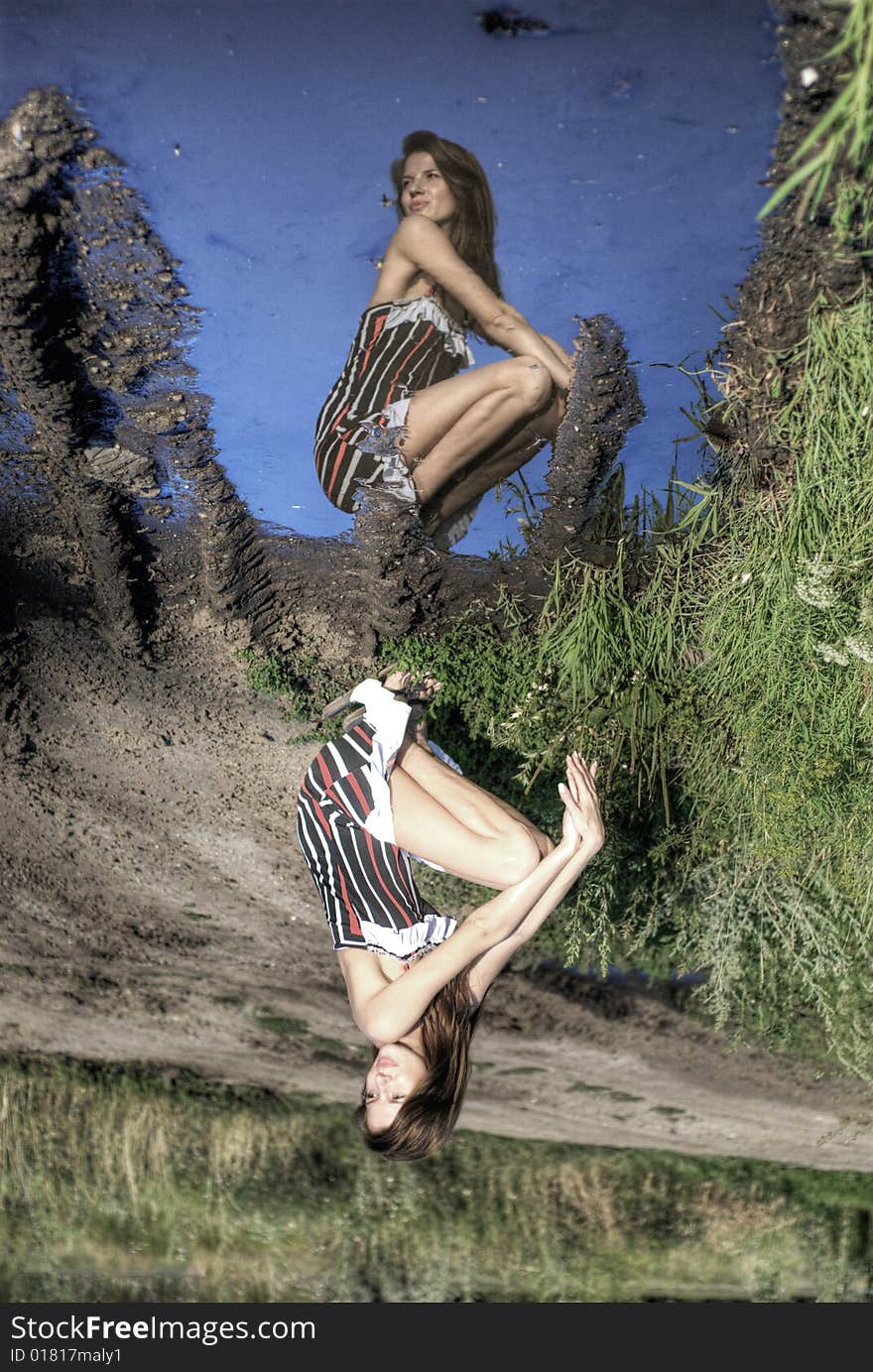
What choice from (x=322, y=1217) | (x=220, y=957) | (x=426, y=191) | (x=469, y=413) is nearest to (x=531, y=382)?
(x=469, y=413)

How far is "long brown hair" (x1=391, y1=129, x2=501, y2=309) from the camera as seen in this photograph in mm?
1518

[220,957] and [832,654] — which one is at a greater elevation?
[832,654]

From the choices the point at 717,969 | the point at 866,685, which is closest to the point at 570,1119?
the point at 717,969

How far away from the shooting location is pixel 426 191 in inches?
61.6

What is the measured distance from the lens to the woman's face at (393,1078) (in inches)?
58.4

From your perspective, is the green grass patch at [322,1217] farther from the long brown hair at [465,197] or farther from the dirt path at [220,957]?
the long brown hair at [465,197]

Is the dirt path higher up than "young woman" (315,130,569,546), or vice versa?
"young woman" (315,130,569,546)

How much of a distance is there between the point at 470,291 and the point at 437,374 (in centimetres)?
16

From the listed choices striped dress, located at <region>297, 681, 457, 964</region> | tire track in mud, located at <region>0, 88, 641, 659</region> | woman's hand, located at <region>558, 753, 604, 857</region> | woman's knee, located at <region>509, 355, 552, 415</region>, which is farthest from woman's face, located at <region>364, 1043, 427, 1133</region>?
woman's knee, located at <region>509, 355, 552, 415</region>

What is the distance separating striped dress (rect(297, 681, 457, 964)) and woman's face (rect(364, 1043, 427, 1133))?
0.56 ft

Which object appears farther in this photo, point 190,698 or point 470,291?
point 190,698

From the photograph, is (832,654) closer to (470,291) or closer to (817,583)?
(817,583)

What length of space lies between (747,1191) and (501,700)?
1760mm

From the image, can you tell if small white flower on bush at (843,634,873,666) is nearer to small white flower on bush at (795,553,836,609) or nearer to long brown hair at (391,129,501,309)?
small white flower on bush at (795,553,836,609)
